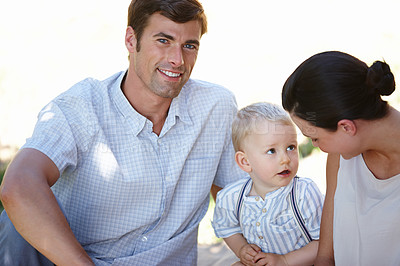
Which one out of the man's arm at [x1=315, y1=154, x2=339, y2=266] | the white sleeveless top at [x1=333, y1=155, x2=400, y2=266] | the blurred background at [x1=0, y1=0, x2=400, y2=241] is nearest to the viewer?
the white sleeveless top at [x1=333, y1=155, x2=400, y2=266]

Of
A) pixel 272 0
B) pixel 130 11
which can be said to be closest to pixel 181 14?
pixel 130 11

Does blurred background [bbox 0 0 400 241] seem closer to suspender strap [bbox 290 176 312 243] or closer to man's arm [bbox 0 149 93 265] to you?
man's arm [bbox 0 149 93 265]

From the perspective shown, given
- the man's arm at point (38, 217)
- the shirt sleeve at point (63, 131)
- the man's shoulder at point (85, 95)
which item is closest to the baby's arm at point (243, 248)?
the man's arm at point (38, 217)

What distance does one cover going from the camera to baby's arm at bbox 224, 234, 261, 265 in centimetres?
254

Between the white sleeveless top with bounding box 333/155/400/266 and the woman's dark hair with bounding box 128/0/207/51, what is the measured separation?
108 centimetres

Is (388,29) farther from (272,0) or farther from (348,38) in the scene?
(272,0)

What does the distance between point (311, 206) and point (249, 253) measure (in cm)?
37

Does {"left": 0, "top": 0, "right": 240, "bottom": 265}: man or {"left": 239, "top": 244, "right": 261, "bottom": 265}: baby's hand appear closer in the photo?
{"left": 239, "top": 244, "right": 261, "bottom": 265}: baby's hand

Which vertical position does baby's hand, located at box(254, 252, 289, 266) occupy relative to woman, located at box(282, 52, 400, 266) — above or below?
below

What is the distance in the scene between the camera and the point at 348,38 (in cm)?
838

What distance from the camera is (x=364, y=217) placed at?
225 cm

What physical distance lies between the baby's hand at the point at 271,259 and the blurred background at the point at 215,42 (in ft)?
14.2

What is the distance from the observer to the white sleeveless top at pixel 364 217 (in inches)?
85.5

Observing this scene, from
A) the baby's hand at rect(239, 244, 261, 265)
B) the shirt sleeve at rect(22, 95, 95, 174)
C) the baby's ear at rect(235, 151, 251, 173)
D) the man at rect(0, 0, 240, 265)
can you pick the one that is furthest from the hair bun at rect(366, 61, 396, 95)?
the shirt sleeve at rect(22, 95, 95, 174)
